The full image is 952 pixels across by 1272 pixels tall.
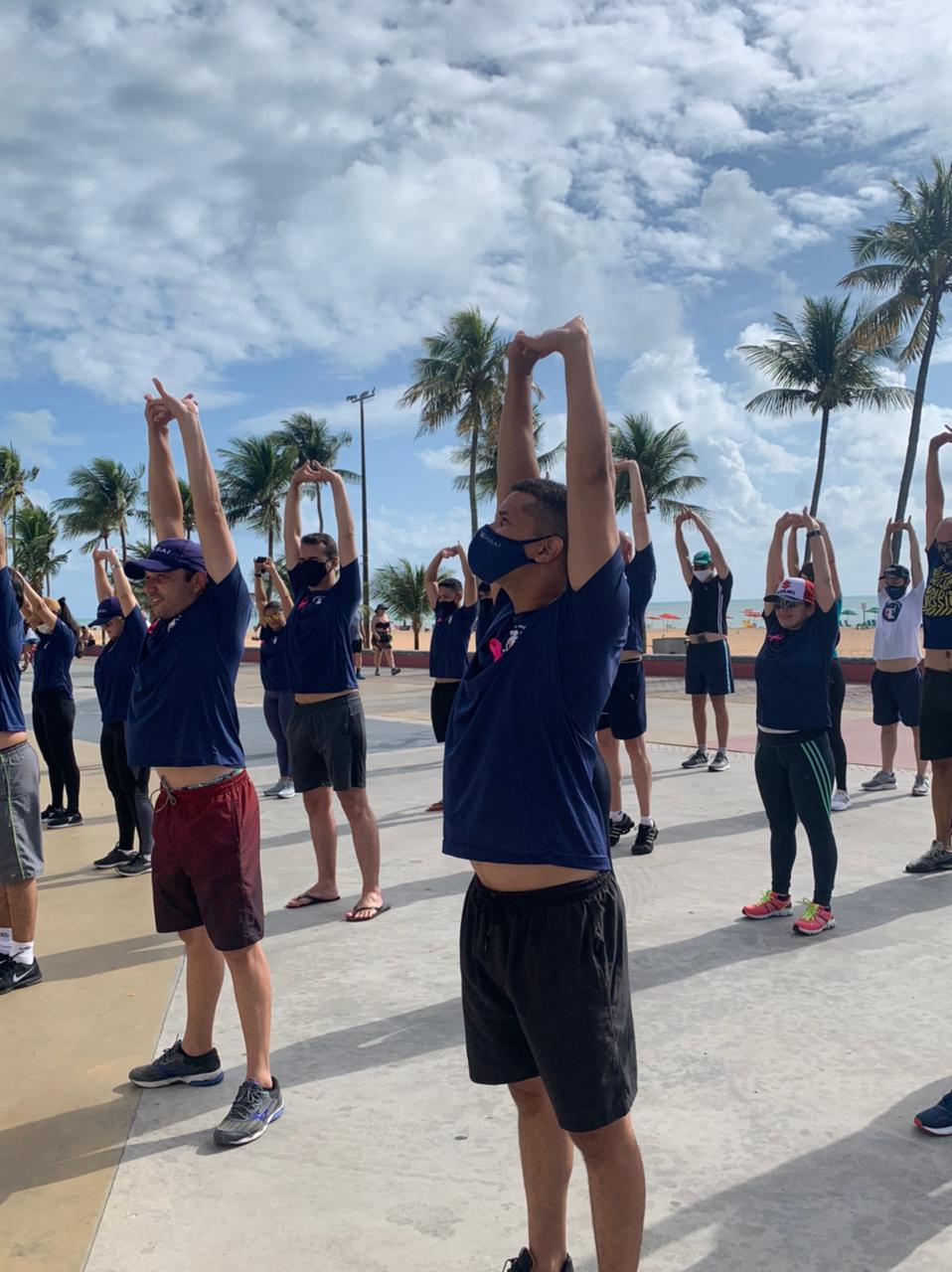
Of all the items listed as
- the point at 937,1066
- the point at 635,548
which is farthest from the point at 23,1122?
the point at 635,548

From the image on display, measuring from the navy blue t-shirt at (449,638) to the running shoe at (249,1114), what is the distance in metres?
4.68

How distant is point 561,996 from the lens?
2055mm

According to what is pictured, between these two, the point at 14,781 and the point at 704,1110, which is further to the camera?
the point at 14,781

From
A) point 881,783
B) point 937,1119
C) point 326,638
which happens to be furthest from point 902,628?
point 937,1119

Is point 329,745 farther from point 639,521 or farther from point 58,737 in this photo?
point 58,737

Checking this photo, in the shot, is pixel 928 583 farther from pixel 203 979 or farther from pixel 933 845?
pixel 203 979

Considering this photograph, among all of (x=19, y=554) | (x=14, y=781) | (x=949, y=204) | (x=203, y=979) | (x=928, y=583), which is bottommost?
(x=203, y=979)

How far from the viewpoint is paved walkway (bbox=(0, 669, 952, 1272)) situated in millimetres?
2516

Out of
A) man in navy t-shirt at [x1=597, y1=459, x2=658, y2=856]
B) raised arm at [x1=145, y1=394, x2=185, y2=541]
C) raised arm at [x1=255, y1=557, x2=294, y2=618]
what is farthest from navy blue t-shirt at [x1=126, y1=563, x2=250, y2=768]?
raised arm at [x1=255, y1=557, x2=294, y2=618]

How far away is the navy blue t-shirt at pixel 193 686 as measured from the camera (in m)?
3.30

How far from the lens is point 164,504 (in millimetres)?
3912

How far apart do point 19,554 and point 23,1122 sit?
55468 millimetres

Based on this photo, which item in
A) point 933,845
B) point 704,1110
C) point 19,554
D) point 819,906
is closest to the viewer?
point 704,1110

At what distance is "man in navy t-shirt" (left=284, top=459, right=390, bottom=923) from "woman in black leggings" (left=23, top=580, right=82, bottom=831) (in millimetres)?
2906
